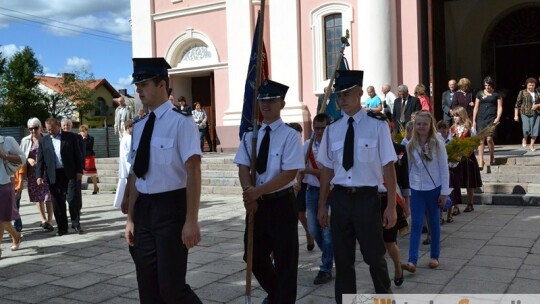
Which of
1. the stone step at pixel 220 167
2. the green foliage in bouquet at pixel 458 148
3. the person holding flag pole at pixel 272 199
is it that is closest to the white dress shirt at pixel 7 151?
the person holding flag pole at pixel 272 199

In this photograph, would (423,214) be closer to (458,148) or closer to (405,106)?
(458,148)

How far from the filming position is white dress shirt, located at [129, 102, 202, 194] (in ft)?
12.0

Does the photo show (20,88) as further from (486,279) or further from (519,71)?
(486,279)

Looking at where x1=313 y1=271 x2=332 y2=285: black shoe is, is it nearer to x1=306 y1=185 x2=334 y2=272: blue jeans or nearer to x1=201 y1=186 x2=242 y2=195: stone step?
x1=306 y1=185 x2=334 y2=272: blue jeans

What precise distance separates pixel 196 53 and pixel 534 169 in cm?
1188

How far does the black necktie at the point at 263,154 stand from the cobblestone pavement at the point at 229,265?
142 centimetres

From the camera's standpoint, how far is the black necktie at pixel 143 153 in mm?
3697

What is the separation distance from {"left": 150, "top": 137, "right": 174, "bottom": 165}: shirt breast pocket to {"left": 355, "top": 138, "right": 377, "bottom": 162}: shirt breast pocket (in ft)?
4.88

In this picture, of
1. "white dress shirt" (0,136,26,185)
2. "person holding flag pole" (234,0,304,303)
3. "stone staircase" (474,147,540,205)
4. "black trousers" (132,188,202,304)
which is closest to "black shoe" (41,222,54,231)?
"white dress shirt" (0,136,26,185)

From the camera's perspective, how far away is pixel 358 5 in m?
15.7

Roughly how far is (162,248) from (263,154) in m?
1.28

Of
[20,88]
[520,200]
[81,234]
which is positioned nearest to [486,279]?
[520,200]

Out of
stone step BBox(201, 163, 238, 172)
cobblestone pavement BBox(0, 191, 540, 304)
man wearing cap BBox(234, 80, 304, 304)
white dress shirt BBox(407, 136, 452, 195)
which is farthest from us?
stone step BBox(201, 163, 238, 172)

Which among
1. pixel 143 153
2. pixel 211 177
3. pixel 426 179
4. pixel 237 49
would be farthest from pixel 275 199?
pixel 237 49
